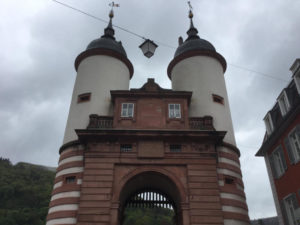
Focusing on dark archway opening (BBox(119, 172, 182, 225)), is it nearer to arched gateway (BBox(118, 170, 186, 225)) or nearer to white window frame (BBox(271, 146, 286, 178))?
arched gateway (BBox(118, 170, 186, 225))

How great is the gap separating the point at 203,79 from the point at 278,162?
952 cm

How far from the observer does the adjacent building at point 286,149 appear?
732 inches

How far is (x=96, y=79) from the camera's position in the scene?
82.7 ft

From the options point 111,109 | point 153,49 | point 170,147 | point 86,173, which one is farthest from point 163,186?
point 153,49

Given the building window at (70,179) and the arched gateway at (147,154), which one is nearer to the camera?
the arched gateway at (147,154)

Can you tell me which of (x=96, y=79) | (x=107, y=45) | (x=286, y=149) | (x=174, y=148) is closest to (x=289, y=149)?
(x=286, y=149)

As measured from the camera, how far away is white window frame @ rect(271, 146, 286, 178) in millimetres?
21023

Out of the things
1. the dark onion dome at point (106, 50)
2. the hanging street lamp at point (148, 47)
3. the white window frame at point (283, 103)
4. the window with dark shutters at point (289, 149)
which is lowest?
the window with dark shutters at point (289, 149)

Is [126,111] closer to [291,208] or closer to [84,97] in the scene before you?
[84,97]

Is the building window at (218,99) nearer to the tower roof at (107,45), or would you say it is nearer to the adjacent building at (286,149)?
the adjacent building at (286,149)

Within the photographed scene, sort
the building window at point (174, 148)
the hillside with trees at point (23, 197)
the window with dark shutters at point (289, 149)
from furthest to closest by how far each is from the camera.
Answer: the hillside with trees at point (23, 197) < the building window at point (174, 148) < the window with dark shutters at point (289, 149)

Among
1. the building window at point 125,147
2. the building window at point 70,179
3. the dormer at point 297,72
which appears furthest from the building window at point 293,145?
the building window at point 70,179

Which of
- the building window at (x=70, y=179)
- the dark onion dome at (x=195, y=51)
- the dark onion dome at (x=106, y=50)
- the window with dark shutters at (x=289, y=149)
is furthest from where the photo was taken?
the dark onion dome at (x=195, y=51)

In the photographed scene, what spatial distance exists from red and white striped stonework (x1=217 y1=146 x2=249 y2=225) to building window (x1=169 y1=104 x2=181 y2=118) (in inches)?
167
